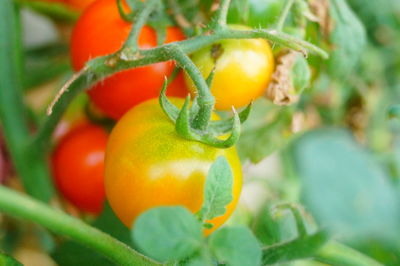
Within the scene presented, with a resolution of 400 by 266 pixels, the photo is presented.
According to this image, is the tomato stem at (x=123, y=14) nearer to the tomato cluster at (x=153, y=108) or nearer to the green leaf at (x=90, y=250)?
the tomato cluster at (x=153, y=108)

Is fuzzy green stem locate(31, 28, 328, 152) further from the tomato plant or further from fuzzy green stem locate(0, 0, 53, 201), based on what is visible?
fuzzy green stem locate(0, 0, 53, 201)

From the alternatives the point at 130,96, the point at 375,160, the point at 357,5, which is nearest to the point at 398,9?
the point at 357,5

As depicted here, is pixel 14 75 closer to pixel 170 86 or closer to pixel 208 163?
pixel 170 86

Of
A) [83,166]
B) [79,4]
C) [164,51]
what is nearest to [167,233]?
[164,51]

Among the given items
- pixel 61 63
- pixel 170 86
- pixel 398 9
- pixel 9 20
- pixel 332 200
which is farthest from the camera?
pixel 332 200

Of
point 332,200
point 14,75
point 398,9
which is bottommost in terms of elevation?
point 332,200
